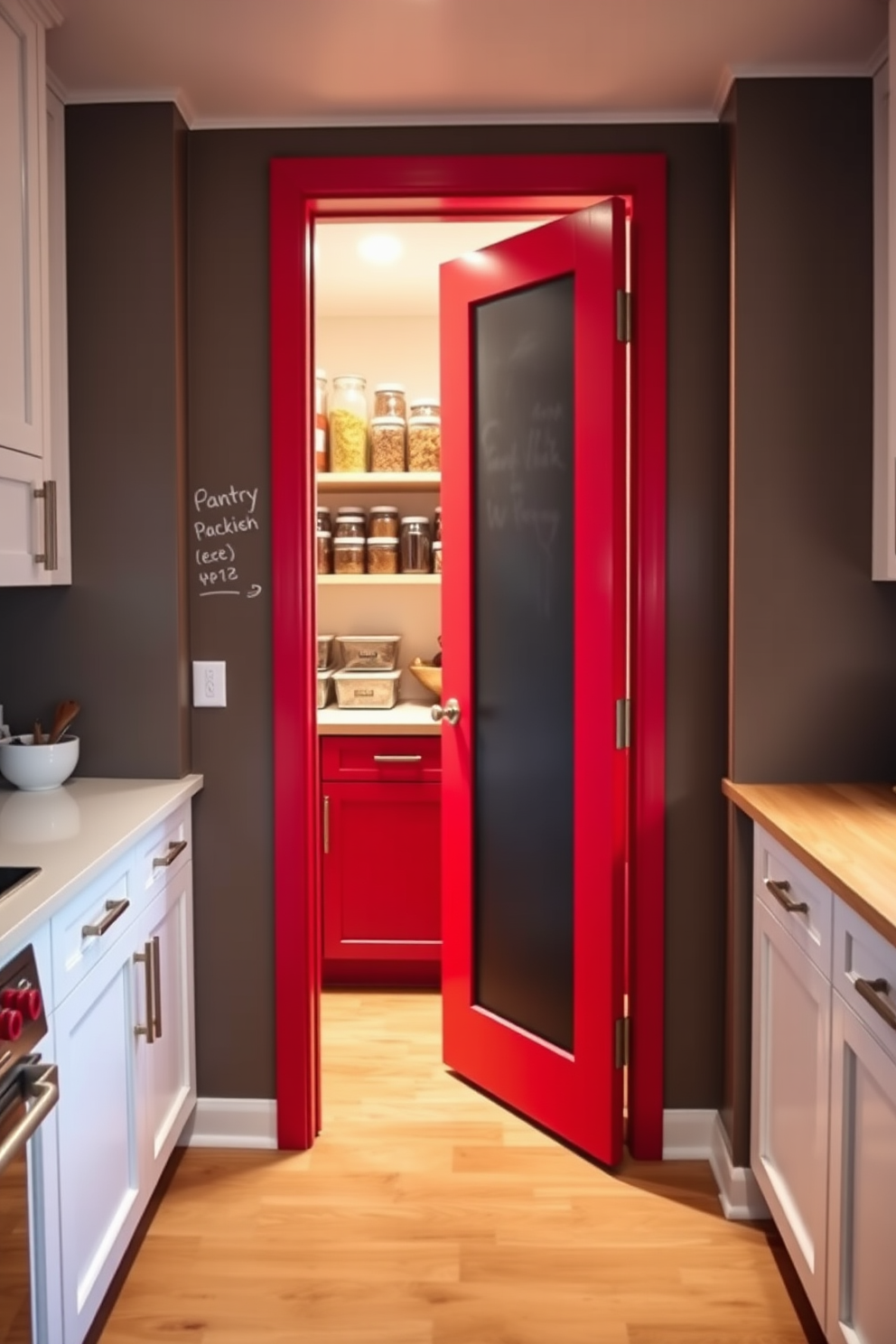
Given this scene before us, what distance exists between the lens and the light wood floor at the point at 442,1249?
199 cm

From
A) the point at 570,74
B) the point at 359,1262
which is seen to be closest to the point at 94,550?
the point at 570,74

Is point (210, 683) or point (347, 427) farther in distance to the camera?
point (347, 427)

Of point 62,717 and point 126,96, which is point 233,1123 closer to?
point 62,717

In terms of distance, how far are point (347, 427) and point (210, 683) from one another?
5.02 ft

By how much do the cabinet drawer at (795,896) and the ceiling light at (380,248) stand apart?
6.73 ft

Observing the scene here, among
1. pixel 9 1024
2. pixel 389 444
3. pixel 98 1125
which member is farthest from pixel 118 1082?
pixel 389 444

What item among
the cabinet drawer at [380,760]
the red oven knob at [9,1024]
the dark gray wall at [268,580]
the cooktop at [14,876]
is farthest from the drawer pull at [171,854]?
the cabinet drawer at [380,760]

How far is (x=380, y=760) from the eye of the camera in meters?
3.53

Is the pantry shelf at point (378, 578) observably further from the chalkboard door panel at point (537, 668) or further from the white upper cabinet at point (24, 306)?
the white upper cabinet at point (24, 306)

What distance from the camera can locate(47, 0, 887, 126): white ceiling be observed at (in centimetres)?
202

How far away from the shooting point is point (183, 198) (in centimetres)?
245

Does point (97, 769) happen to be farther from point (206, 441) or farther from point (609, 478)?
point (609, 478)

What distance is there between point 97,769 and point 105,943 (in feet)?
2.16

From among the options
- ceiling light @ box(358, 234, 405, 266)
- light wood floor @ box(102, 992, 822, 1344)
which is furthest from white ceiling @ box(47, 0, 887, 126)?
light wood floor @ box(102, 992, 822, 1344)
